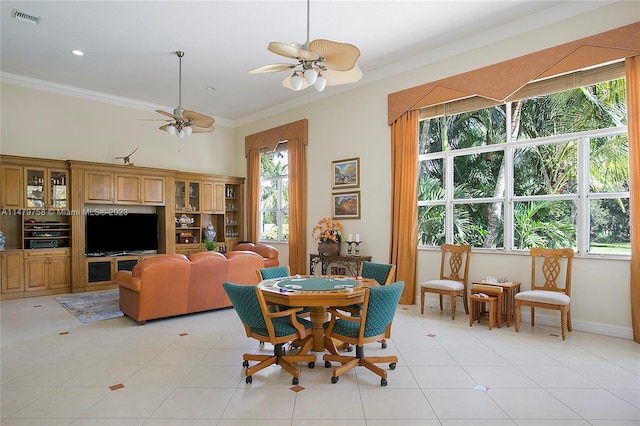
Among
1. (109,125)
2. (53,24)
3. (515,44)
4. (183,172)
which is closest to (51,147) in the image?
(109,125)

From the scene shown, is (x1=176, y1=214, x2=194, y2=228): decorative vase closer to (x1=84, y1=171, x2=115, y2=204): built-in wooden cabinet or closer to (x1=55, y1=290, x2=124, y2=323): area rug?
(x1=84, y1=171, x2=115, y2=204): built-in wooden cabinet

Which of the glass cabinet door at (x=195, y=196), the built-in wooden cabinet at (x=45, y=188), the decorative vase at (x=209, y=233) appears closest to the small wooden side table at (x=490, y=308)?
the decorative vase at (x=209, y=233)

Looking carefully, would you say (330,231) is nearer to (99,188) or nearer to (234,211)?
(234,211)

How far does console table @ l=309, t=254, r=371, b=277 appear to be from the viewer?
6.48 m

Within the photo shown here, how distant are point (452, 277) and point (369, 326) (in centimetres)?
290

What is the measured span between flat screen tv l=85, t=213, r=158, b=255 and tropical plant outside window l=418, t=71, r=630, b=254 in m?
5.77

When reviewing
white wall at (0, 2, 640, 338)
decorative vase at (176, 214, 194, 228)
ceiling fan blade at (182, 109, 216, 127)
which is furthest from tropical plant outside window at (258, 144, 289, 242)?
ceiling fan blade at (182, 109, 216, 127)

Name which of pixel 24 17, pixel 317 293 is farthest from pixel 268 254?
pixel 24 17

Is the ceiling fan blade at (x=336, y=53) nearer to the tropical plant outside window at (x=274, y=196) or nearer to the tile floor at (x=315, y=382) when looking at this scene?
the tile floor at (x=315, y=382)

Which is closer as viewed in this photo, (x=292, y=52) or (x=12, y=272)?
(x=292, y=52)

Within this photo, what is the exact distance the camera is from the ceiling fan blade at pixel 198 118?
555 cm

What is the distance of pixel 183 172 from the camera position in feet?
28.2

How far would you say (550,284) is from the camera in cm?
466

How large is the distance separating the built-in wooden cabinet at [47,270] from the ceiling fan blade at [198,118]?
3692 millimetres
